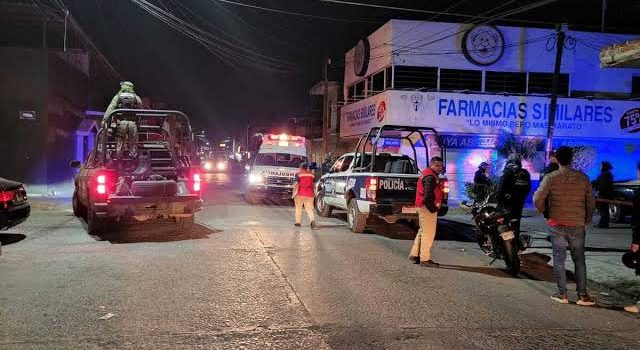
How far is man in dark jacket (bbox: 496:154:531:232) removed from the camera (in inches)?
356

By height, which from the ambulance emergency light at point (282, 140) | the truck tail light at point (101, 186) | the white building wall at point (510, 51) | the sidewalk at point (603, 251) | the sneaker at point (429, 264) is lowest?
the sidewalk at point (603, 251)

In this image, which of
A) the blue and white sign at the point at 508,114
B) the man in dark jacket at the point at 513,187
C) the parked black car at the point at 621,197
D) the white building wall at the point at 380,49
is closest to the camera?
the man in dark jacket at the point at 513,187

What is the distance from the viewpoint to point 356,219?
12.1 meters

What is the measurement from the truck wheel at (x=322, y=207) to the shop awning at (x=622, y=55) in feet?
28.8

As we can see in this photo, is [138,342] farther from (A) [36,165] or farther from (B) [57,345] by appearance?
(A) [36,165]

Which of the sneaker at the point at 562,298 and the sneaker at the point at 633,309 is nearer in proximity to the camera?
the sneaker at the point at 633,309

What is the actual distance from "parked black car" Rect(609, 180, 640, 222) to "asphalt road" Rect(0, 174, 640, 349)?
729 cm

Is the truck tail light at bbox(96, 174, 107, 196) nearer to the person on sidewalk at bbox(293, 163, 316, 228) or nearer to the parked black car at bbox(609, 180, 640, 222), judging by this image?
the person on sidewalk at bbox(293, 163, 316, 228)

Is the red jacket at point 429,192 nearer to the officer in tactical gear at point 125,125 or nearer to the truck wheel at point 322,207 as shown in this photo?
the officer in tactical gear at point 125,125

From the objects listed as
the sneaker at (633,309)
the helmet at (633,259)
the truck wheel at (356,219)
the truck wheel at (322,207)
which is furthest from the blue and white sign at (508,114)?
the sneaker at (633,309)

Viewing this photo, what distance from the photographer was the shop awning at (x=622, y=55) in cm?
706

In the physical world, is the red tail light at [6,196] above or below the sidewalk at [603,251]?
above

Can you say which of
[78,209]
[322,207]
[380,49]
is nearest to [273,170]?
[322,207]

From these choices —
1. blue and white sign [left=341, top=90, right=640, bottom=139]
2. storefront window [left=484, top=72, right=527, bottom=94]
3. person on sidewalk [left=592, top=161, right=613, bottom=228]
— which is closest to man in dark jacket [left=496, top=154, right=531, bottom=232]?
person on sidewalk [left=592, top=161, right=613, bottom=228]
